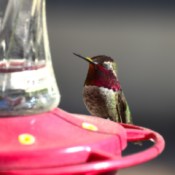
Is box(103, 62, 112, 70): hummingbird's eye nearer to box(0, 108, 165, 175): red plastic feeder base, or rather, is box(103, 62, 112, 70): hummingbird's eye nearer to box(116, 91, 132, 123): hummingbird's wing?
box(116, 91, 132, 123): hummingbird's wing

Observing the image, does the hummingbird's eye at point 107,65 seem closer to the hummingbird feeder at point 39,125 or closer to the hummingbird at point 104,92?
the hummingbird at point 104,92

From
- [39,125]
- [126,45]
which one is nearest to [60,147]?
[39,125]

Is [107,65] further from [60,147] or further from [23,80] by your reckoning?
[60,147]

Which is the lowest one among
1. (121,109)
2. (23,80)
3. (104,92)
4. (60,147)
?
(121,109)

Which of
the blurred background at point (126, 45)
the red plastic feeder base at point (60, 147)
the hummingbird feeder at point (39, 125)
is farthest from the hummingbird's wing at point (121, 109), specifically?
the red plastic feeder base at point (60, 147)

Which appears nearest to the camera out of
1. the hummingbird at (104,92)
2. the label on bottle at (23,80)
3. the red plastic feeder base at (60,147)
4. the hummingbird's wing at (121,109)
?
the red plastic feeder base at (60,147)

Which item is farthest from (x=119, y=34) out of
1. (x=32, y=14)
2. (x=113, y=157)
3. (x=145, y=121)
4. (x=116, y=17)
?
(x=113, y=157)

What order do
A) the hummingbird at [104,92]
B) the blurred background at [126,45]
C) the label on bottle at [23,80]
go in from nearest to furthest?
the label on bottle at [23,80]
the hummingbird at [104,92]
the blurred background at [126,45]
